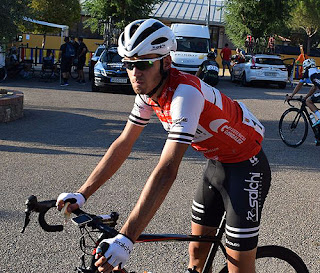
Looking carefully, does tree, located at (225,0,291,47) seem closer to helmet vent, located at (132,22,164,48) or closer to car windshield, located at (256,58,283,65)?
car windshield, located at (256,58,283,65)

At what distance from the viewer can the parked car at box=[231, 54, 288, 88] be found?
24.2 meters

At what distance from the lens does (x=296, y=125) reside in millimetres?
10305

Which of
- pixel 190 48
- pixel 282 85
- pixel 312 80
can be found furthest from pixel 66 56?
pixel 312 80

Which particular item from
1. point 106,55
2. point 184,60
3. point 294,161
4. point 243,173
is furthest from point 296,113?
point 184,60

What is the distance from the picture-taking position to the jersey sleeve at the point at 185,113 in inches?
104

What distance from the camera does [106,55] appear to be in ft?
63.4

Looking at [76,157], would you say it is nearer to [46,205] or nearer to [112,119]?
[112,119]

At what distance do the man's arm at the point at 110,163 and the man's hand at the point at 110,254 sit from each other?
26.9 inches

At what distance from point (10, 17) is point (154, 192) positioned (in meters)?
11.8

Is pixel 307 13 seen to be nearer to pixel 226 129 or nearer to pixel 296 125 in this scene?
pixel 296 125

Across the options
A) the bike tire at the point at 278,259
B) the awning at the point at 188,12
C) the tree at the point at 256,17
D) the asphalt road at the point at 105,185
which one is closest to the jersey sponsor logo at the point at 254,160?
the bike tire at the point at 278,259

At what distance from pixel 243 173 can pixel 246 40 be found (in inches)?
1228

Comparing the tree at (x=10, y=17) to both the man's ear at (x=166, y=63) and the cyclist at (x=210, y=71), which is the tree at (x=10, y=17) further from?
the man's ear at (x=166, y=63)

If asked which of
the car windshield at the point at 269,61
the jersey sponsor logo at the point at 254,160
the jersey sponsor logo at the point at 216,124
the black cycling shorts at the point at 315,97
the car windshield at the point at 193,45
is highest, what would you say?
the car windshield at the point at 193,45
